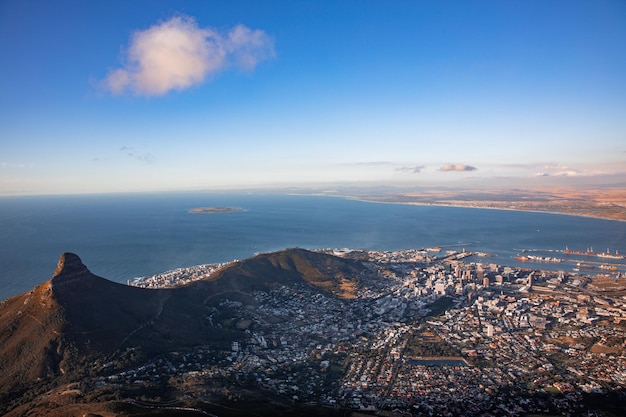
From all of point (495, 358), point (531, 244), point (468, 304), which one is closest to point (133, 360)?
point (495, 358)

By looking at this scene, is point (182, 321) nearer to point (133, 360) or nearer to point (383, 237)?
point (133, 360)

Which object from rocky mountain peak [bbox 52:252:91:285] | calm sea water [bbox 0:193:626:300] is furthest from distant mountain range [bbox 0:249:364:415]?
calm sea water [bbox 0:193:626:300]

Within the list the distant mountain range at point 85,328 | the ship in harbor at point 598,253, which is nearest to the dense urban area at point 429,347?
the distant mountain range at point 85,328

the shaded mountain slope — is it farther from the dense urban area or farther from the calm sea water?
the calm sea water

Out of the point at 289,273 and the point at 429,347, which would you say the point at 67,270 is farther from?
the point at 429,347

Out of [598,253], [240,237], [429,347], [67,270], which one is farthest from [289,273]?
[598,253]

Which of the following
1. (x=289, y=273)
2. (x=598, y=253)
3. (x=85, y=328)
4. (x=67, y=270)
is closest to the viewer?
(x=85, y=328)
